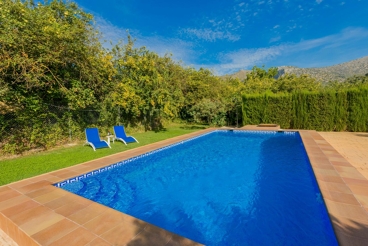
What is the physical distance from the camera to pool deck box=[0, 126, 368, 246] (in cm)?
276

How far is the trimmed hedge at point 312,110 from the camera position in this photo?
13469 mm

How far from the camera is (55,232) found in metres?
2.96

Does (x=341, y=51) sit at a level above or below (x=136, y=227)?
above

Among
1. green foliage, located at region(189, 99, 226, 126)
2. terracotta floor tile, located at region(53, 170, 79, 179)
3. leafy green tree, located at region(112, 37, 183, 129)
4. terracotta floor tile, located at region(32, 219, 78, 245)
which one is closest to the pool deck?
terracotta floor tile, located at region(32, 219, 78, 245)

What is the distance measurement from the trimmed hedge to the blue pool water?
8154 millimetres

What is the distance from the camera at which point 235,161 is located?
7.86 metres

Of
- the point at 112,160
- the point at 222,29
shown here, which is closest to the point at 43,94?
the point at 112,160

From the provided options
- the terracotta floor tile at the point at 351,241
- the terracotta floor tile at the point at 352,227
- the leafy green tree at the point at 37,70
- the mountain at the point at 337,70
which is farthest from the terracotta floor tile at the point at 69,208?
the mountain at the point at 337,70

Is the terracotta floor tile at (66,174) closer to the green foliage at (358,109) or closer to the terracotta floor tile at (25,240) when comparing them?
the terracotta floor tile at (25,240)

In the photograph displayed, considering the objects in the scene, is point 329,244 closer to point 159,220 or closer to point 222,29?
point 159,220

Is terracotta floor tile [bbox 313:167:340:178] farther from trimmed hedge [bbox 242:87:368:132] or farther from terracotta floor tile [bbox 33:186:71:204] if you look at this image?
trimmed hedge [bbox 242:87:368:132]

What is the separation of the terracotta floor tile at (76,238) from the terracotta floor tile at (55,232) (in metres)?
0.09

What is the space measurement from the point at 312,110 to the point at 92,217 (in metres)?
16.9

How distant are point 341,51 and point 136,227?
3059 centimetres
